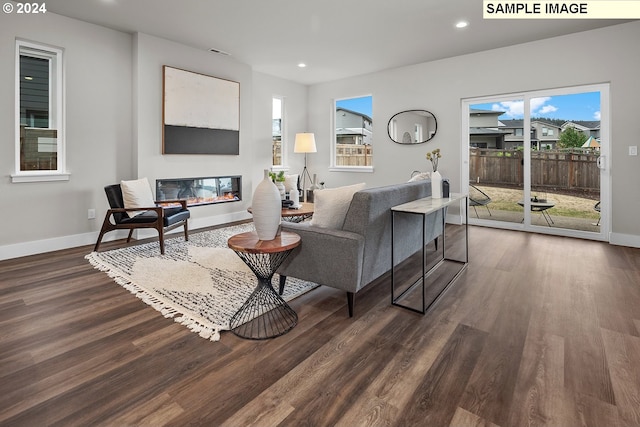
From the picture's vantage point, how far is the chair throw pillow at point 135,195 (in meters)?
4.04

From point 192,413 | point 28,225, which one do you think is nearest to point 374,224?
point 192,413

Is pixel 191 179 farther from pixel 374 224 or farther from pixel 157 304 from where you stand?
pixel 374 224

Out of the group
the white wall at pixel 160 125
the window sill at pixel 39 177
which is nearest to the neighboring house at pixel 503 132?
the white wall at pixel 160 125

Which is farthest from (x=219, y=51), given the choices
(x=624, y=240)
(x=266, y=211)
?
(x=624, y=240)

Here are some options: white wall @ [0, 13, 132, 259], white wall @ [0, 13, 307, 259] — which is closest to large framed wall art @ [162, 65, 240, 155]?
white wall @ [0, 13, 307, 259]

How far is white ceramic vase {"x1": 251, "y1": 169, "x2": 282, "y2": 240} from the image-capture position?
2.38 meters

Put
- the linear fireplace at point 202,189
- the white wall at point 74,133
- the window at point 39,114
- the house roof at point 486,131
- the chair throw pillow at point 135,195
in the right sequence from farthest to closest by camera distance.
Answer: the house roof at point 486,131 → the linear fireplace at point 202,189 → the chair throw pillow at point 135,195 → the window at point 39,114 → the white wall at point 74,133

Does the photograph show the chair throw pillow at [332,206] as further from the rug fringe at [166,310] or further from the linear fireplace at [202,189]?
the linear fireplace at [202,189]

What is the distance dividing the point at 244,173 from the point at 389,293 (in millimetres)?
4009

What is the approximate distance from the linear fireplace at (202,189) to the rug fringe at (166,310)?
1.90 m

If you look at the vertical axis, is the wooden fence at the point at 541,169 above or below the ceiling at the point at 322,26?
below

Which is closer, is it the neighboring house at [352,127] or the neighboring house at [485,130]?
the neighboring house at [485,130]

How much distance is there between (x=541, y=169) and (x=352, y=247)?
4.13 metres

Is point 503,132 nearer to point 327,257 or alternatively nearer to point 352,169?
point 352,169
